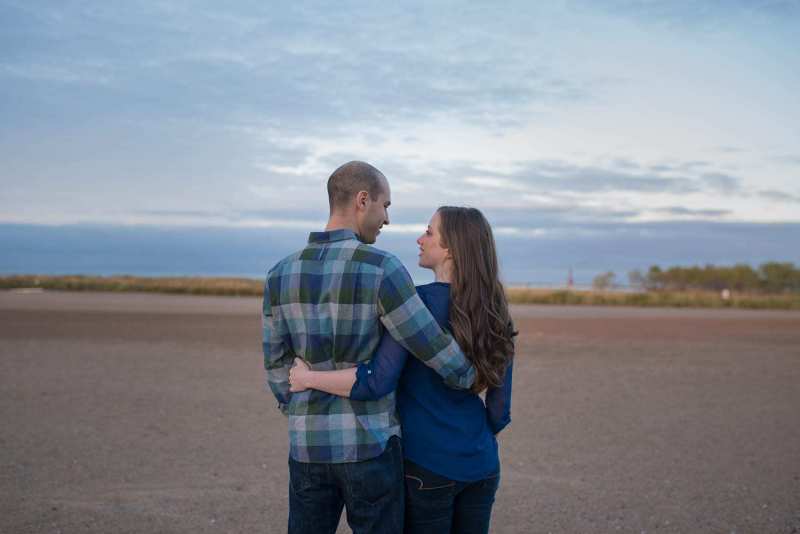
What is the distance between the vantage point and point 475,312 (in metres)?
2.79

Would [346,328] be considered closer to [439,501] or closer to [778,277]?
[439,501]

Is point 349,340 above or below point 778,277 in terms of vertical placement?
below

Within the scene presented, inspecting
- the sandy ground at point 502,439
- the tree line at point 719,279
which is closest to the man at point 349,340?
the sandy ground at point 502,439

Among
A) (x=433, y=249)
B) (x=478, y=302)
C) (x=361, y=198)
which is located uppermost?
(x=361, y=198)

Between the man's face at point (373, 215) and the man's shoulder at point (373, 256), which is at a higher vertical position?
the man's face at point (373, 215)

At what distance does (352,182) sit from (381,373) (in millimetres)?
636

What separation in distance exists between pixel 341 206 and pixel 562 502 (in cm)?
396

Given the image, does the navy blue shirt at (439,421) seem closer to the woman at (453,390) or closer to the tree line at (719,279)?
the woman at (453,390)

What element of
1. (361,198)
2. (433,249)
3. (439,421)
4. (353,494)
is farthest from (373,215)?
(353,494)

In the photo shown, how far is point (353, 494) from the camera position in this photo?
272 cm

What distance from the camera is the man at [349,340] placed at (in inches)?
104

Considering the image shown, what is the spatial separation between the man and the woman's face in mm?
191

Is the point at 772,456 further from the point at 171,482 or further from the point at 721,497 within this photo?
the point at 171,482

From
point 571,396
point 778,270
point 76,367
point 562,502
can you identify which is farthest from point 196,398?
point 778,270
